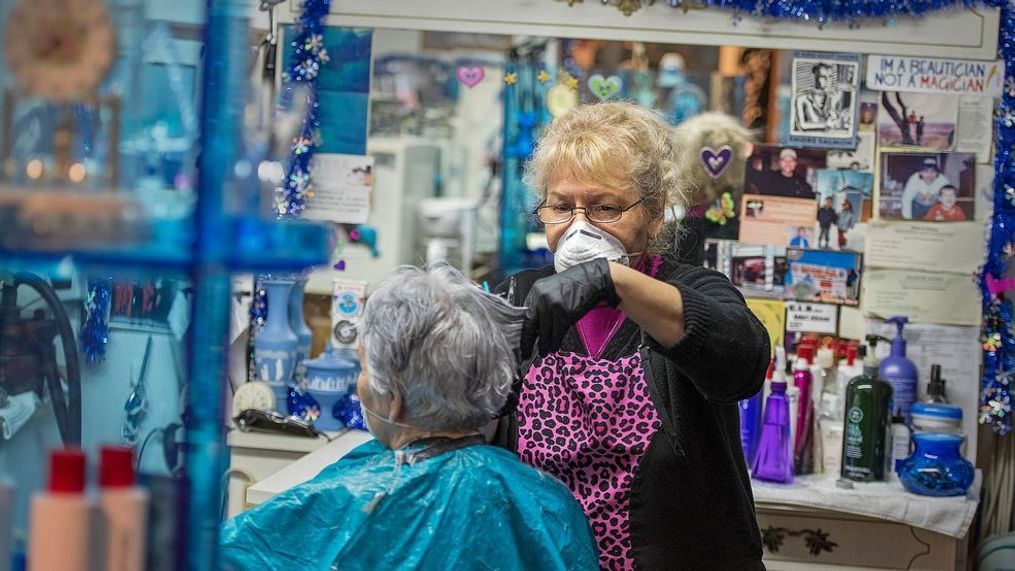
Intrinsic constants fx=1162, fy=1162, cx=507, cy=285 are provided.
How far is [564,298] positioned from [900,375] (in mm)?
2115

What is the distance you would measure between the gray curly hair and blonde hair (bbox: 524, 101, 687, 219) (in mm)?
387

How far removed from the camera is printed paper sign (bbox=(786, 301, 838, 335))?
3.57 metres

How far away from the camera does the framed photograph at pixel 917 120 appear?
3.52 meters

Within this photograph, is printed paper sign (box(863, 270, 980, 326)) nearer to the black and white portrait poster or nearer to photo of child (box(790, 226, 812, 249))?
photo of child (box(790, 226, 812, 249))

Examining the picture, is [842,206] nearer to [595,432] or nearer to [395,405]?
[595,432]

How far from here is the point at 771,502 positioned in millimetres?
3150

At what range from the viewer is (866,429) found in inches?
128

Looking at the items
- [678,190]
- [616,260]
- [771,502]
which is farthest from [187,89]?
[771,502]

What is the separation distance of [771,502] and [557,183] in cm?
151

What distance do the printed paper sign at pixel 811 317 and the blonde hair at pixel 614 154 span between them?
1.56 m

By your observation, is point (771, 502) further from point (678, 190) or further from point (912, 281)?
point (678, 190)

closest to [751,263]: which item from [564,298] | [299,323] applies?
[299,323]

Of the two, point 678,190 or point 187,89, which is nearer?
point 187,89

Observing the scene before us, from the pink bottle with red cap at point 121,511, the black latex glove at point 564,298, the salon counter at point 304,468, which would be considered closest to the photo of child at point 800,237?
the salon counter at point 304,468
